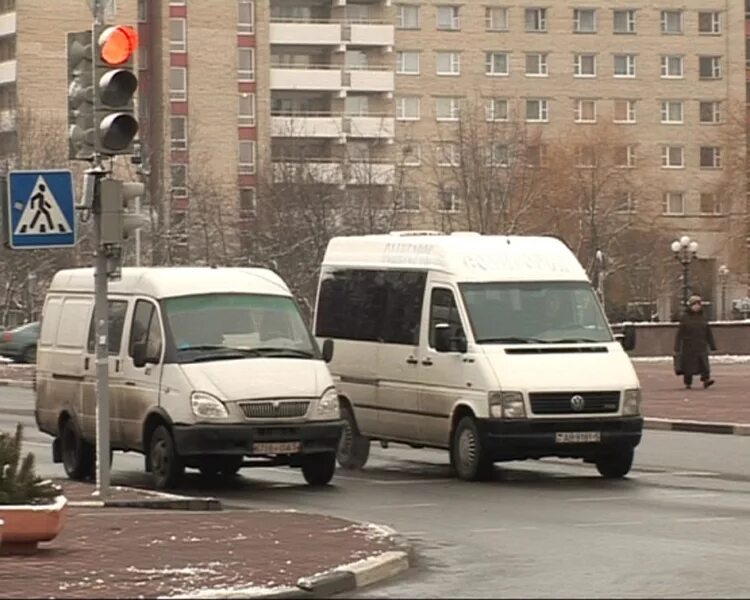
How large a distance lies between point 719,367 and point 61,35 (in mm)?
53236

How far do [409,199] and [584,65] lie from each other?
96.4 ft

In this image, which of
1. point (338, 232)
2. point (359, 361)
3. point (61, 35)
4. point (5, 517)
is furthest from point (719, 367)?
point (61, 35)

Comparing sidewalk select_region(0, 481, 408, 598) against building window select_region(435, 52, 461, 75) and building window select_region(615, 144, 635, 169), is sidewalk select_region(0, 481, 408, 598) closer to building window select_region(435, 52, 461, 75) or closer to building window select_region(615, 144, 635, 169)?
building window select_region(615, 144, 635, 169)

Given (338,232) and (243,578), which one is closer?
(243,578)

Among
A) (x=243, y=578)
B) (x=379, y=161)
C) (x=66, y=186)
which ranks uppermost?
(x=379, y=161)

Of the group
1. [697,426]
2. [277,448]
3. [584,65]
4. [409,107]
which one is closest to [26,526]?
[277,448]

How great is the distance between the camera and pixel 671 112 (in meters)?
122

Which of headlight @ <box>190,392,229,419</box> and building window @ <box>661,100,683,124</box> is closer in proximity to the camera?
headlight @ <box>190,392,229,419</box>

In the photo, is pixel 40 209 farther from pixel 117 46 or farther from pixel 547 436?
pixel 547 436

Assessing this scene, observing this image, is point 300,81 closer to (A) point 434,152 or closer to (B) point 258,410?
(A) point 434,152

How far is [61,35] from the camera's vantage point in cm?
10225

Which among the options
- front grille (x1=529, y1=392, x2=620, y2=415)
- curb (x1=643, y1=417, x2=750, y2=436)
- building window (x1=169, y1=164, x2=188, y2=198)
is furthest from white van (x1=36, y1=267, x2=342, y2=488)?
building window (x1=169, y1=164, x2=188, y2=198)

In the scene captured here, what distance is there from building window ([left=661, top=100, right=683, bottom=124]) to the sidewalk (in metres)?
105

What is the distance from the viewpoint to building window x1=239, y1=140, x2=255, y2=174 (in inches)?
4227
